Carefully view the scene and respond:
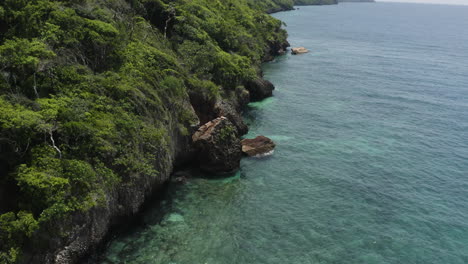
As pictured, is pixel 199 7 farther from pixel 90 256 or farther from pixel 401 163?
pixel 90 256

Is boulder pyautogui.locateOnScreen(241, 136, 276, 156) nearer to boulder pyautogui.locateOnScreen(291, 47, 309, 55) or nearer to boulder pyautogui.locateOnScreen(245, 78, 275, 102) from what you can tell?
boulder pyautogui.locateOnScreen(245, 78, 275, 102)

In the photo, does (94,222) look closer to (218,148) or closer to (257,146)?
(218,148)

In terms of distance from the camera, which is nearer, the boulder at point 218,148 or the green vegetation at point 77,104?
the green vegetation at point 77,104

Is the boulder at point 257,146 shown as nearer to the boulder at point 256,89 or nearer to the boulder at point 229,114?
the boulder at point 229,114

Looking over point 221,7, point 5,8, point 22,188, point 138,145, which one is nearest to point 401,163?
point 138,145

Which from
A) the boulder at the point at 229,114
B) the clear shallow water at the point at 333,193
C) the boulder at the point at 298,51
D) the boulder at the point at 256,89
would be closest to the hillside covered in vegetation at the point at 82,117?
the boulder at the point at 229,114

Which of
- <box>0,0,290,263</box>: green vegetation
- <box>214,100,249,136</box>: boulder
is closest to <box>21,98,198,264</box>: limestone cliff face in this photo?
<box>0,0,290,263</box>: green vegetation
